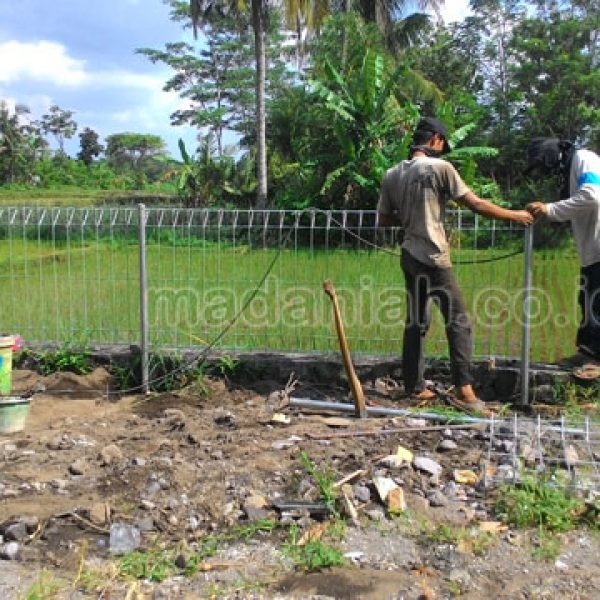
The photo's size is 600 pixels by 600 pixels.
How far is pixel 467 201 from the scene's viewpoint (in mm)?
4883

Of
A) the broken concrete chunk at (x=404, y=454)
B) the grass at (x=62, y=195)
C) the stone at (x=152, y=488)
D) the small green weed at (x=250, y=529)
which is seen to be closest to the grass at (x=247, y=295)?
the broken concrete chunk at (x=404, y=454)

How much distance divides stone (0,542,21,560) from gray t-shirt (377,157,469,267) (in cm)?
320

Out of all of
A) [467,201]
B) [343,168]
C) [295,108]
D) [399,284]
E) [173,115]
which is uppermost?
[173,115]

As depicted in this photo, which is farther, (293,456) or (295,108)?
(295,108)

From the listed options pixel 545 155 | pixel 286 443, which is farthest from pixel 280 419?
pixel 545 155

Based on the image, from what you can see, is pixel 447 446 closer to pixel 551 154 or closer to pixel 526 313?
pixel 526 313

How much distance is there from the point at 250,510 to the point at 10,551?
45.0 inches

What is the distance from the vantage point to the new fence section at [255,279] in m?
5.52

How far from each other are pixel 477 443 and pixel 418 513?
3.19ft

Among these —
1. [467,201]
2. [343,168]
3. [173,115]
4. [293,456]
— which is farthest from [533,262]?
[173,115]

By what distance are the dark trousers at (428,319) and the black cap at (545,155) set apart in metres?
1.11

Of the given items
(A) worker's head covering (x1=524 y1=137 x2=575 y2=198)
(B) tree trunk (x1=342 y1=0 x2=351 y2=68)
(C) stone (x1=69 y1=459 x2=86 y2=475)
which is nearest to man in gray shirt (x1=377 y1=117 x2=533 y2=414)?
(A) worker's head covering (x1=524 y1=137 x2=575 y2=198)

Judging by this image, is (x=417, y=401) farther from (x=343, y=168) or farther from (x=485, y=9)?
(x=485, y=9)

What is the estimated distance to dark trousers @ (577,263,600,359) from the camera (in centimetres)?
503
